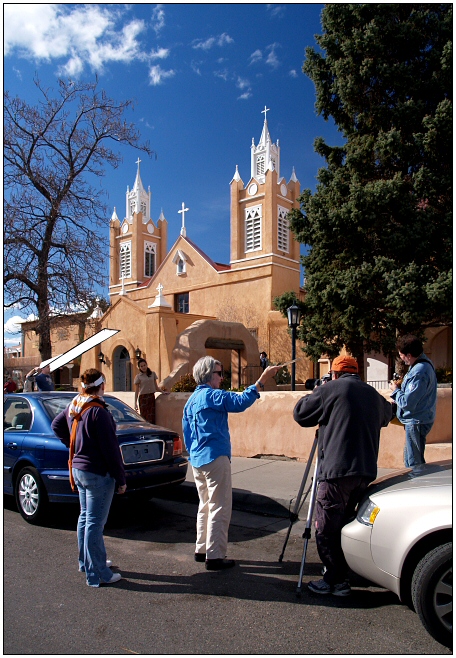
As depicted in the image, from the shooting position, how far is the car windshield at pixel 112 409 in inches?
265

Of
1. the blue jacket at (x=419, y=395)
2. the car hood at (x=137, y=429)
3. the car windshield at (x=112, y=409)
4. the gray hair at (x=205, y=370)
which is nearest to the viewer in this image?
the gray hair at (x=205, y=370)

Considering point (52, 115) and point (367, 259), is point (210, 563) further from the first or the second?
point (52, 115)

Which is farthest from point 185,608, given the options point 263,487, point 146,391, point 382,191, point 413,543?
point 382,191

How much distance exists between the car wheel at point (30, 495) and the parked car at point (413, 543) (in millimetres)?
3633

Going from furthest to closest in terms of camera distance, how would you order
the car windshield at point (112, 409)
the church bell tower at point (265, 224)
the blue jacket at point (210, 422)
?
the church bell tower at point (265, 224)
the car windshield at point (112, 409)
the blue jacket at point (210, 422)

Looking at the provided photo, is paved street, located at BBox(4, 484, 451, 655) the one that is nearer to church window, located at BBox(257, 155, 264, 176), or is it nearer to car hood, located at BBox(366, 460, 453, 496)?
car hood, located at BBox(366, 460, 453, 496)

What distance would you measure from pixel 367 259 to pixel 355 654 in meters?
13.5

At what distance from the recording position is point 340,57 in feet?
54.3

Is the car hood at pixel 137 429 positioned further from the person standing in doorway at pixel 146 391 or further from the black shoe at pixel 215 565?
the person standing in doorway at pixel 146 391

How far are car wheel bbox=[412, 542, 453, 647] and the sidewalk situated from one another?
3123 mm

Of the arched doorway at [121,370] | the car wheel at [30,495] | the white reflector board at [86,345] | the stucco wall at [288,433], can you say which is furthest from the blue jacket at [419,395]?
the arched doorway at [121,370]

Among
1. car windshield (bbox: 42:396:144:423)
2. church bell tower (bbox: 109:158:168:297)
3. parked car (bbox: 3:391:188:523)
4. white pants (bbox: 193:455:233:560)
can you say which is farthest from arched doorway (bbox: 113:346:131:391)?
white pants (bbox: 193:455:233:560)

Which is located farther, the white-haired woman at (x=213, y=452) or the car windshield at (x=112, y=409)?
the car windshield at (x=112, y=409)

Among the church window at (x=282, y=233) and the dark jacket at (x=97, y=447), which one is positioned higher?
the church window at (x=282, y=233)
